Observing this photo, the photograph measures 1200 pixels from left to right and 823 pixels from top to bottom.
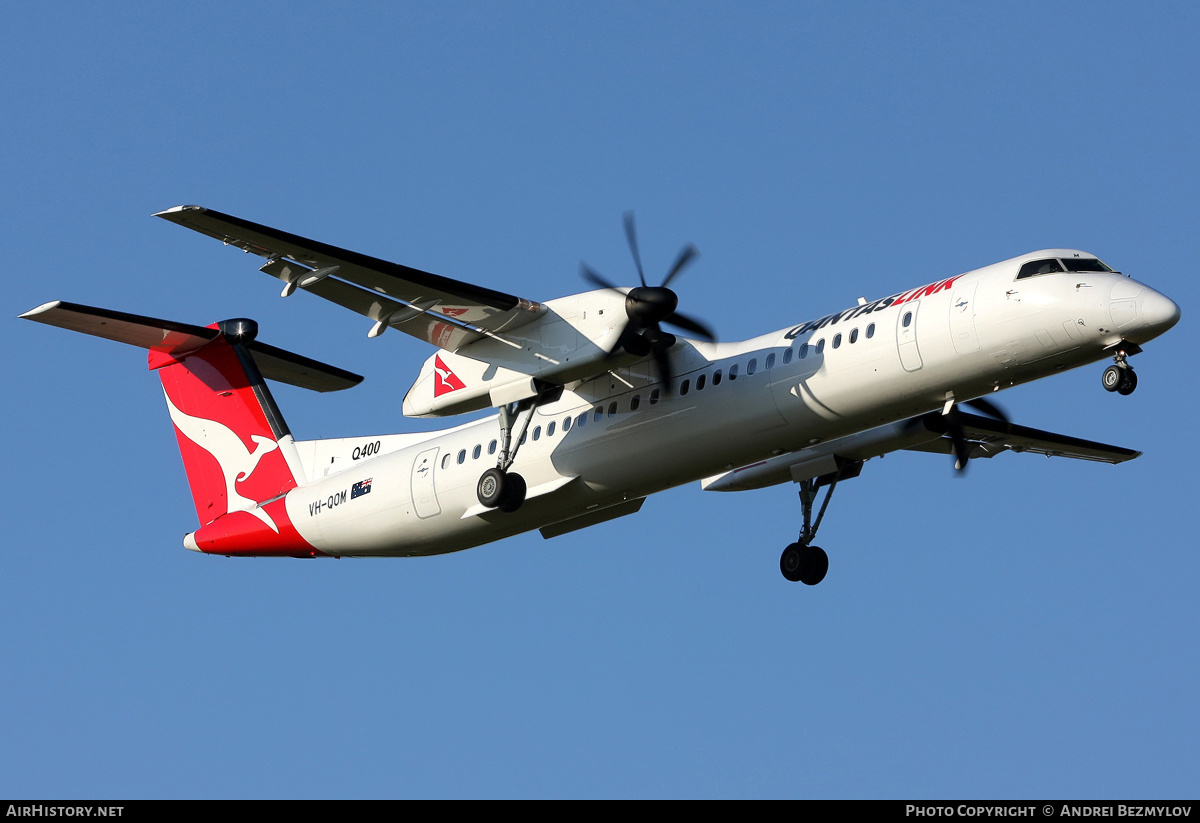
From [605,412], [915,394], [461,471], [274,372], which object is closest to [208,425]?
[274,372]

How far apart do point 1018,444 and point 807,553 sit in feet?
12.0

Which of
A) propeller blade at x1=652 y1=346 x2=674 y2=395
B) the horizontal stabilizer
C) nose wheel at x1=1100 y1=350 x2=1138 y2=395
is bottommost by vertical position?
nose wheel at x1=1100 y1=350 x2=1138 y2=395

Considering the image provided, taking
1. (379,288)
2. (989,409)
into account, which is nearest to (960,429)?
(989,409)

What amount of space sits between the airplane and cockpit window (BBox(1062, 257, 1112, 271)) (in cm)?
2

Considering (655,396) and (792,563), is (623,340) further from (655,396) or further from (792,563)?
(792,563)

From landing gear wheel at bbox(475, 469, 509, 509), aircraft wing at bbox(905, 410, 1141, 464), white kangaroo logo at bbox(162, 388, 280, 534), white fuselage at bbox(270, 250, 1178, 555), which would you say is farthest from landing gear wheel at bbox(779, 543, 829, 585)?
white kangaroo logo at bbox(162, 388, 280, 534)

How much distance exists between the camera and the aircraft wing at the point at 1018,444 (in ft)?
61.9

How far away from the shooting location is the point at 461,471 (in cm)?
1783

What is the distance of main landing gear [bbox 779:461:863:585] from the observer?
1858 centimetres

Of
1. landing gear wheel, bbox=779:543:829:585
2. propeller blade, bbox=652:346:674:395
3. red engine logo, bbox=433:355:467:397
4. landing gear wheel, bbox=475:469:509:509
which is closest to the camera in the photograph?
propeller blade, bbox=652:346:674:395

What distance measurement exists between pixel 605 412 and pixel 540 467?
43.0 inches

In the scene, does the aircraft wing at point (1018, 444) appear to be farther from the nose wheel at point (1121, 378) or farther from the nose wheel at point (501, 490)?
the nose wheel at point (501, 490)

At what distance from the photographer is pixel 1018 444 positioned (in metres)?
20.0

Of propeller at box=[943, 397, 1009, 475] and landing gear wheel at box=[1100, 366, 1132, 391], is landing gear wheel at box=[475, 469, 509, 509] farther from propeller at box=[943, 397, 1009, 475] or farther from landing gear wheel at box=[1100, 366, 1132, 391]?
landing gear wheel at box=[1100, 366, 1132, 391]
